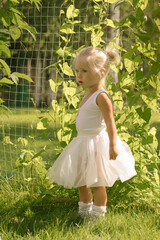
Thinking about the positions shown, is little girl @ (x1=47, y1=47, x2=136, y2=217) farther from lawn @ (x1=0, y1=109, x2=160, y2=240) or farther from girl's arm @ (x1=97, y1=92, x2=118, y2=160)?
lawn @ (x1=0, y1=109, x2=160, y2=240)

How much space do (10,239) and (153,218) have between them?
0.88m

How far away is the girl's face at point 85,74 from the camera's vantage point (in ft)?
7.42

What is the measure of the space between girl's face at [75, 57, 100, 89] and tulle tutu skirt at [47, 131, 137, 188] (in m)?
0.31

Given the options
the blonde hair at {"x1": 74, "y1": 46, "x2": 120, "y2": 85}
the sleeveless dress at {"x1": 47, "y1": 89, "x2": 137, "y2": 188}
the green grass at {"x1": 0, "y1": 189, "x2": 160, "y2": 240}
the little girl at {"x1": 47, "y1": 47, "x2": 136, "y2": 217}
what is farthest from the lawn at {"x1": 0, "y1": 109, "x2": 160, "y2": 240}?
the blonde hair at {"x1": 74, "y1": 46, "x2": 120, "y2": 85}

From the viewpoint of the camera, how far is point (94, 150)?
7.27 feet

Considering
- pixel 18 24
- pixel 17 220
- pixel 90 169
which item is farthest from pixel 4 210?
pixel 18 24

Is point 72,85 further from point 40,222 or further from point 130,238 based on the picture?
point 130,238

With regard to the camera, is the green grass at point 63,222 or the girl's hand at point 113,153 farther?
the girl's hand at point 113,153

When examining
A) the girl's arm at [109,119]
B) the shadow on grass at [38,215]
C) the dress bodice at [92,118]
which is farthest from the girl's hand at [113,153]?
the shadow on grass at [38,215]

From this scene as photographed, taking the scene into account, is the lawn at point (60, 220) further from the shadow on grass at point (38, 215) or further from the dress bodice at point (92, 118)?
the dress bodice at point (92, 118)

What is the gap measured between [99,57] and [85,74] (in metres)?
0.14

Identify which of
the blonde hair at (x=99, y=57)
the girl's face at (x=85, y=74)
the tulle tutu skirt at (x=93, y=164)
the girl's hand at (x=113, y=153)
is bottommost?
the tulle tutu skirt at (x=93, y=164)

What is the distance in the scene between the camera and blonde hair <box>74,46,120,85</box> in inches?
89.1

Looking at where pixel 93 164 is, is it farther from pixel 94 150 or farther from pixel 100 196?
pixel 100 196
